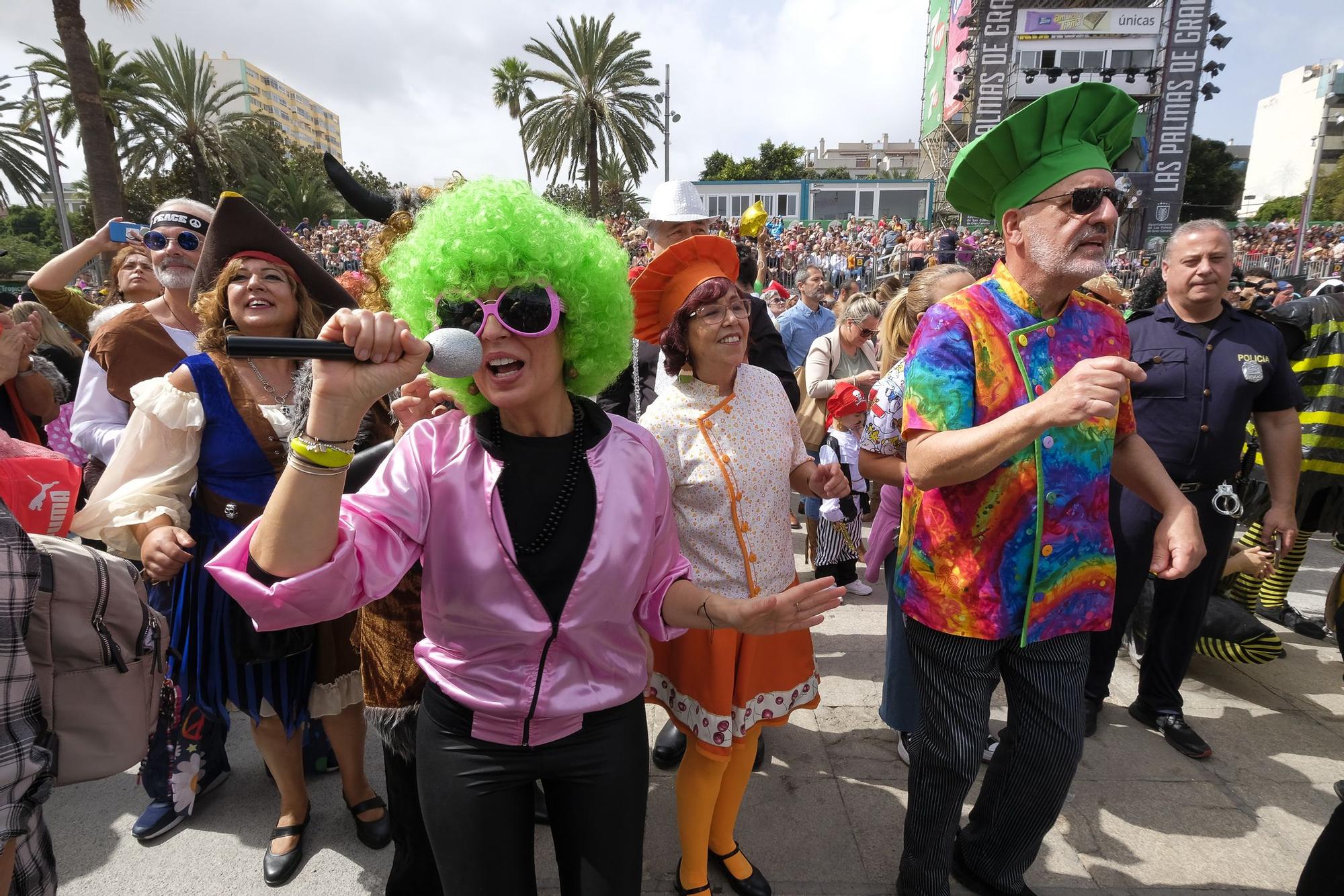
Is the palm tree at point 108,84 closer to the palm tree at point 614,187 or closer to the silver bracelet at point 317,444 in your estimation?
the palm tree at point 614,187

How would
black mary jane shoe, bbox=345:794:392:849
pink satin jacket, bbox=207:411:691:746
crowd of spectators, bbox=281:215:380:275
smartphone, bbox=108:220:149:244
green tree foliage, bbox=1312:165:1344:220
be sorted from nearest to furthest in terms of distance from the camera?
pink satin jacket, bbox=207:411:691:746, black mary jane shoe, bbox=345:794:392:849, smartphone, bbox=108:220:149:244, crowd of spectators, bbox=281:215:380:275, green tree foliage, bbox=1312:165:1344:220

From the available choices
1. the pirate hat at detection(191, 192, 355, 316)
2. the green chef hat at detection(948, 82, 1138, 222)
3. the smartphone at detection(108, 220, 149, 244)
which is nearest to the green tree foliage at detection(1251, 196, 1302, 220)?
the green chef hat at detection(948, 82, 1138, 222)

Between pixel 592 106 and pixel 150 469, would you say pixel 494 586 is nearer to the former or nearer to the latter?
pixel 150 469

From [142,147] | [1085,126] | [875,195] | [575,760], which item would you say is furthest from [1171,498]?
[875,195]

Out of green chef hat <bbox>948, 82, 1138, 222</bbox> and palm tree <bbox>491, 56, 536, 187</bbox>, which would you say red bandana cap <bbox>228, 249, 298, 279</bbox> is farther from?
palm tree <bbox>491, 56, 536, 187</bbox>

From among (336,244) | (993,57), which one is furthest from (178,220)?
(993,57)

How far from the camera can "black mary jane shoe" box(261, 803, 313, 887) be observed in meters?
2.46

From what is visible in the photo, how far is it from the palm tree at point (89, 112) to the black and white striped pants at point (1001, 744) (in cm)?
1204

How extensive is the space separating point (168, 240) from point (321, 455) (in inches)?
101

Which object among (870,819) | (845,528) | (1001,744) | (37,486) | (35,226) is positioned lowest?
(870,819)

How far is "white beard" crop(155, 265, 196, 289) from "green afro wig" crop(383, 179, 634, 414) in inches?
70.6

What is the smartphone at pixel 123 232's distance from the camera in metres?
3.67

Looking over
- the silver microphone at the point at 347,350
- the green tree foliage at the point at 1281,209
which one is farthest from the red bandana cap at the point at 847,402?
the green tree foliage at the point at 1281,209

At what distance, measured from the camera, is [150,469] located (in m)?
2.28
